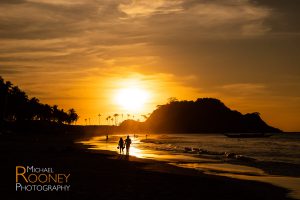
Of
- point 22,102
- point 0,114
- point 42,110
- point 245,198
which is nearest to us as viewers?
point 245,198

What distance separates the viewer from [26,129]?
450 ft

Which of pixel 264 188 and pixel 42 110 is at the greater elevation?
pixel 42 110

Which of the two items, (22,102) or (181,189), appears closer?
(181,189)

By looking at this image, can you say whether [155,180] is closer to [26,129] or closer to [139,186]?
[139,186]

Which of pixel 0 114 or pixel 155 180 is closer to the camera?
pixel 155 180

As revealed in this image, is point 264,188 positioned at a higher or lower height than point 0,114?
lower

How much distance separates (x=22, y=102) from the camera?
445 feet

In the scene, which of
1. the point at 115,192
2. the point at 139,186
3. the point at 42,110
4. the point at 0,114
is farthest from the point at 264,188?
the point at 42,110

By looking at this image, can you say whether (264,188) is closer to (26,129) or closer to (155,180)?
(155,180)

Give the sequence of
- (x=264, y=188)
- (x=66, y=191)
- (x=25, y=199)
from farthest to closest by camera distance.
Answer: (x=264, y=188)
(x=66, y=191)
(x=25, y=199)

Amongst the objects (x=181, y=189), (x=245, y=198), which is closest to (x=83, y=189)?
(x=181, y=189)

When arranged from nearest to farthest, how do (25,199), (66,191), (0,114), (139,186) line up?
(25,199), (66,191), (139,186), (0,114)

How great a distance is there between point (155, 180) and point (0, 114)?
10106cm

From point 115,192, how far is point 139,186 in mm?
2281
